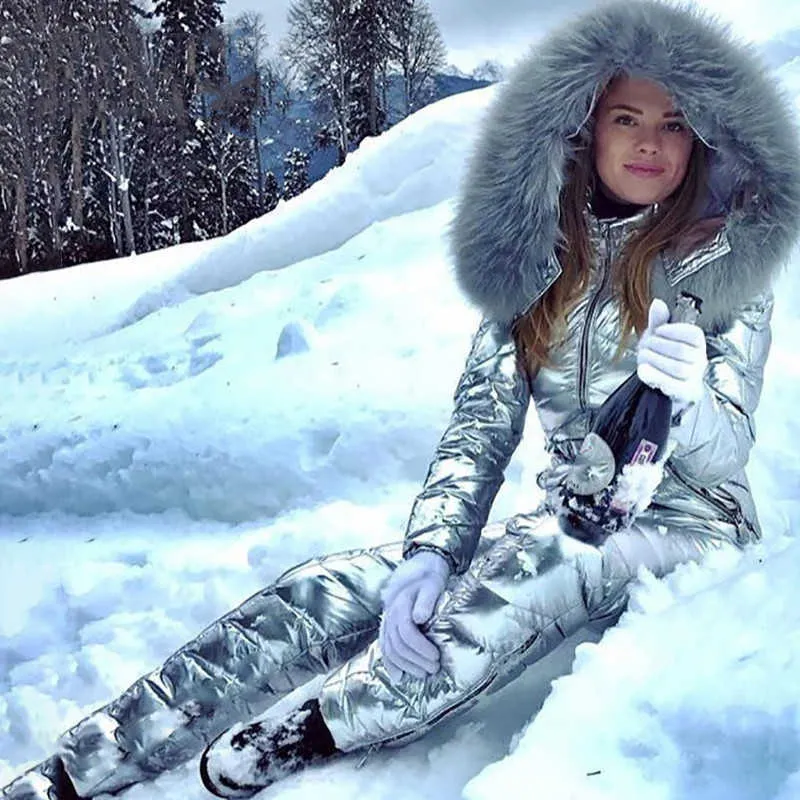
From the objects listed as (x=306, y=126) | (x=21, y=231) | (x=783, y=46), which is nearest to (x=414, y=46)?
(x=306, y=126)

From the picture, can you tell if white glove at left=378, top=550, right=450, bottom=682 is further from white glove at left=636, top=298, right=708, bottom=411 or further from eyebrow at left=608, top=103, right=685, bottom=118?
eyebrow at left=608, top=103, right=685, bottom=118

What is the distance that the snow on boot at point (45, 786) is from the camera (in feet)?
6.38

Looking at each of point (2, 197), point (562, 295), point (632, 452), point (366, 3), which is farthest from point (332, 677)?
point (366, 3)

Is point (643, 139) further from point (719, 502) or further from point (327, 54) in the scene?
point (327, 54)

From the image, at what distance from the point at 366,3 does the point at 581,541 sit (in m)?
14.9

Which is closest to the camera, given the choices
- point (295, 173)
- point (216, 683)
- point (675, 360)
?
point (675, 360)

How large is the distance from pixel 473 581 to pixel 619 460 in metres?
0.37

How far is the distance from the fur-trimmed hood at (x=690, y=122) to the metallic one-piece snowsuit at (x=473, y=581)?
0.28 ft

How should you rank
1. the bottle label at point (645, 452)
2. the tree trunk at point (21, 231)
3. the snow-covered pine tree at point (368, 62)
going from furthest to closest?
the snow-covered pine tree at point (368, 62) < the tree trunk at point (21, 231) < the bottle label at point (645, 452)

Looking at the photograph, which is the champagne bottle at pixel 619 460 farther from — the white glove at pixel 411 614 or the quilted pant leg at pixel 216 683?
the quilted pant leg at pixel 216 683

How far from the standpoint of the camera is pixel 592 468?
Result: 1.76 metres

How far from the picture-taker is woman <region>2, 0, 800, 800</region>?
179 centimetres

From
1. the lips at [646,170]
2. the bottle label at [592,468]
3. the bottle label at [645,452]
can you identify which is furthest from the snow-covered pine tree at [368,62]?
the bottle label at [645,452]

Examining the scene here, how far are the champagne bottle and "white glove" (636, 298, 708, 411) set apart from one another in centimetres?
8
